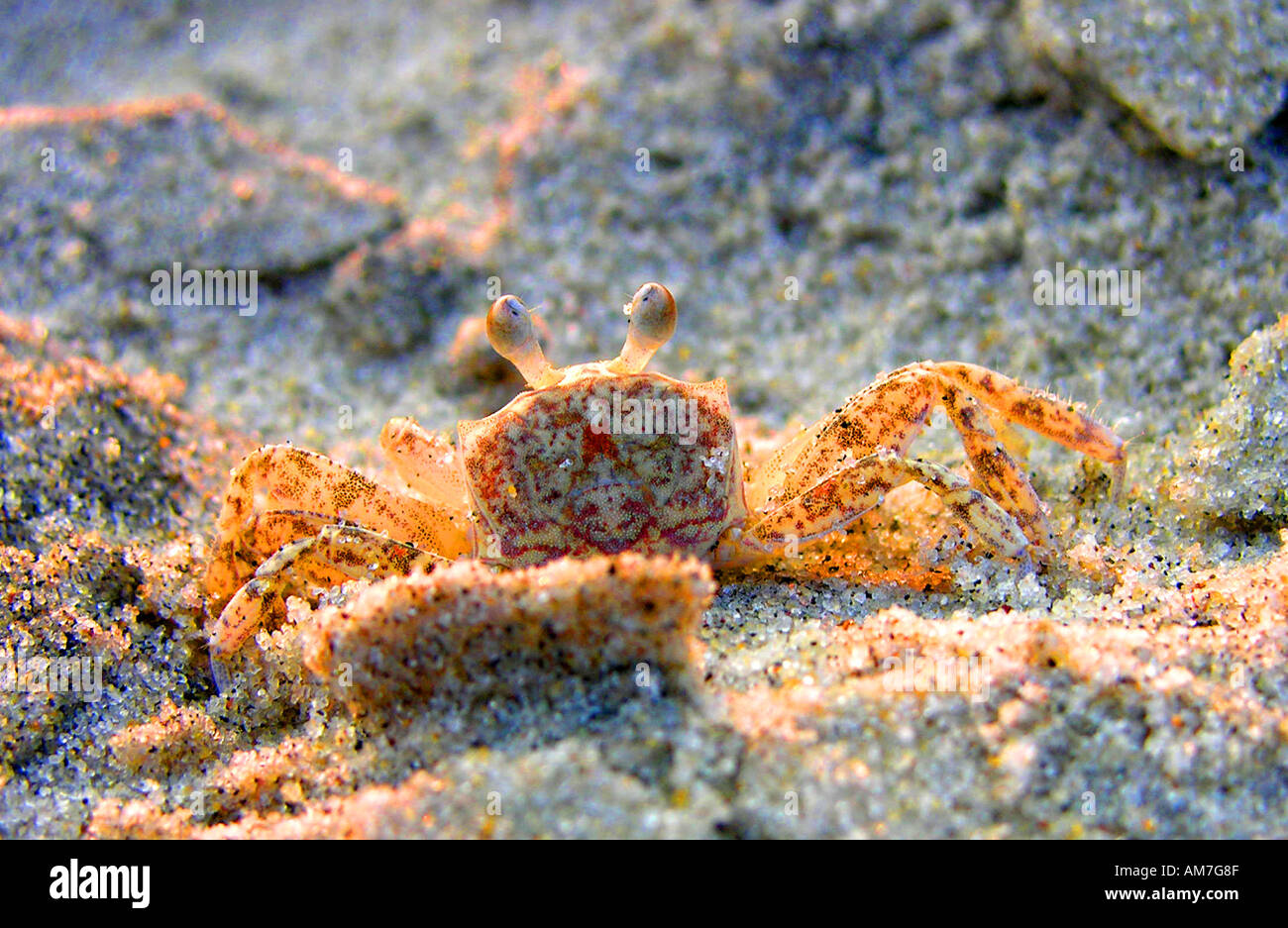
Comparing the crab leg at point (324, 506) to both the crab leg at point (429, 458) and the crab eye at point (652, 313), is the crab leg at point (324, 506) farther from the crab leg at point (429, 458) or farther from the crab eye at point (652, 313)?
the crab eye at point (652, 313)

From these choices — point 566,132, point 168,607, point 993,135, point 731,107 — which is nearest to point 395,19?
point 566,132

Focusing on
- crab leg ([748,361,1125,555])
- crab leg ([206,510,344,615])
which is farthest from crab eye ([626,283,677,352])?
crab leg ([206,510,344,615])

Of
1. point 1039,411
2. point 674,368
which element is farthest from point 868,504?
point 674,368

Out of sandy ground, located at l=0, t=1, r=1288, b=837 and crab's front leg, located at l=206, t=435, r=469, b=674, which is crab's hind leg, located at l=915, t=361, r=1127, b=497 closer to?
sandy ground, located at l=0, t=1, r=1288, b=837

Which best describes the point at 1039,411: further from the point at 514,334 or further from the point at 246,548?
the point at 246,548

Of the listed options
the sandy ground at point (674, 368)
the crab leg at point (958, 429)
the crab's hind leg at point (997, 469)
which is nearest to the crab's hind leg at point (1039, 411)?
the crab leg at point (958, 429)

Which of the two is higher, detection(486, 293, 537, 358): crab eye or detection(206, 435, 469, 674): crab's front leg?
detection(486, 293, 537, 358): crab eye
